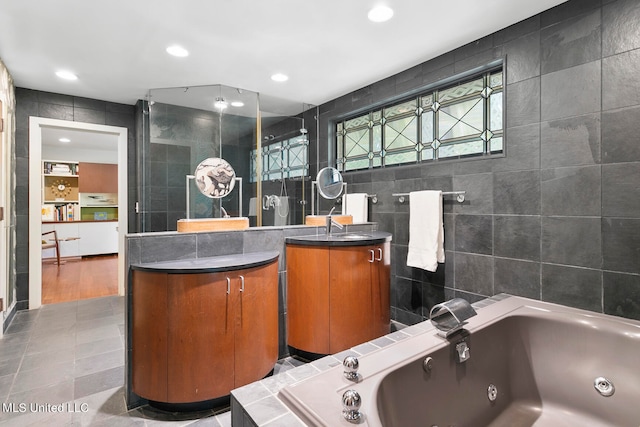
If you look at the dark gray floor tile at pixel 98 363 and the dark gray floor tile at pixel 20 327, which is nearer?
the dark gray floor tile at pixel 98 363

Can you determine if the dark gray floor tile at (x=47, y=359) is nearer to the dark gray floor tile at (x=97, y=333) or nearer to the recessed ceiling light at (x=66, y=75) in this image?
the dark gray floor tile at (x=97, y=333)

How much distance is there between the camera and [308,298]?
2191 millimetres

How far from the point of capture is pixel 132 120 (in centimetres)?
390

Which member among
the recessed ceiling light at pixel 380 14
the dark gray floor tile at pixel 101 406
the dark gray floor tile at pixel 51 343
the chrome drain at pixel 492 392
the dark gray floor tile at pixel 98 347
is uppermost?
the recessed ceiling light at pixel 380 14

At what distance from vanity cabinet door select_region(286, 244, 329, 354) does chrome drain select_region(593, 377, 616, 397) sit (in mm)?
1441

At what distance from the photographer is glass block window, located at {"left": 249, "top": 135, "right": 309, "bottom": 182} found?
3556mm

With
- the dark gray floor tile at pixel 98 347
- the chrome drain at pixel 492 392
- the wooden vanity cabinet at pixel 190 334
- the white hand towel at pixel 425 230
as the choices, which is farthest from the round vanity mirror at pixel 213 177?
the chrome drain at pixel 492 392

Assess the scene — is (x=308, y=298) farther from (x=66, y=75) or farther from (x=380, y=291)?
(x=66, y=75)

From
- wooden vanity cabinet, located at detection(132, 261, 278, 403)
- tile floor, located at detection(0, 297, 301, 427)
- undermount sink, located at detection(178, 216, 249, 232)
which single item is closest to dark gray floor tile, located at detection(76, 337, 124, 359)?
tile floor, located at detection(0, 297, 301, 427)

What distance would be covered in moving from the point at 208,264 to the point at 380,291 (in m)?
1.26

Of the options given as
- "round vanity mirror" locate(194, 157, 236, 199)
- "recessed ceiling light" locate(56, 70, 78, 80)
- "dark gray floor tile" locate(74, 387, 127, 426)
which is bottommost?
"dark gray floor tile" locate(74, 387, 127, 426)

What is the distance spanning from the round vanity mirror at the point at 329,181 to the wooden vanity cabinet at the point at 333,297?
2.72ft

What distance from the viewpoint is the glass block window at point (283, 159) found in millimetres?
3556

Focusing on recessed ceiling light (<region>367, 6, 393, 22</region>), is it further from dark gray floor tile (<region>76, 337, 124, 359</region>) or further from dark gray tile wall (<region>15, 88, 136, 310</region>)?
dark gray tile wall (<region>15, 88, 136, 310</region>)
